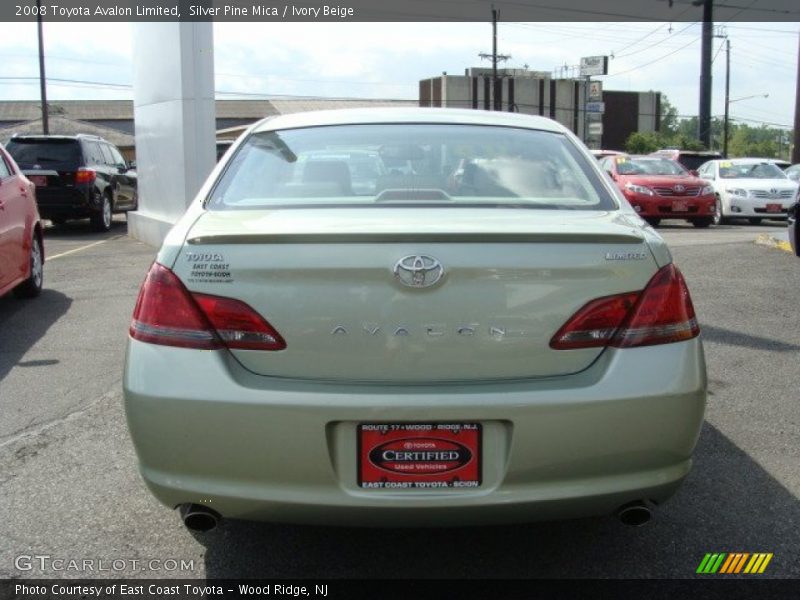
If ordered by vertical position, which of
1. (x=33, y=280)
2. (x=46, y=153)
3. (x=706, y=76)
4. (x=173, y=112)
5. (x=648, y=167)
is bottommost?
(x=33, y=280)

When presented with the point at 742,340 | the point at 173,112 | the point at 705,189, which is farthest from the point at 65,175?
the point at 742,340

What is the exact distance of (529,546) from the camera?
3285 mm

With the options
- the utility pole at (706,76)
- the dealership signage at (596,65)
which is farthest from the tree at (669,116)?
the utility pole at (706,76)

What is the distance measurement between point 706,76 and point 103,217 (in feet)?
108

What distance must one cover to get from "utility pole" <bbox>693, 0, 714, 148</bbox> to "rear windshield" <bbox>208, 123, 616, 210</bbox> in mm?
40808

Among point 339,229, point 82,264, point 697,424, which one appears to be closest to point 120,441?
point 339,229

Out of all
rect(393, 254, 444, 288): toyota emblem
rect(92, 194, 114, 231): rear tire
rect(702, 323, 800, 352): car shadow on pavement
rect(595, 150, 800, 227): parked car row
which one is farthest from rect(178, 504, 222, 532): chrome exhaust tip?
rect(595, 150, 800, 227): parked car row

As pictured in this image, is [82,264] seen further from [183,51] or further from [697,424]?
[697,424]

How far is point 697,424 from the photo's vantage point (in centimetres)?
280

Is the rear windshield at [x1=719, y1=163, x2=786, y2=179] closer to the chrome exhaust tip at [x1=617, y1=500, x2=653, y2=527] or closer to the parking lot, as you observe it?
the parking lot

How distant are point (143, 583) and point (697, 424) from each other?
183 cm

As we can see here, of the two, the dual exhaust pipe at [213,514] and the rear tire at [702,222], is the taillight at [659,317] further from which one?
the rear tire at [702,222]

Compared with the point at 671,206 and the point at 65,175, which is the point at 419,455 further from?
the point at 671,206

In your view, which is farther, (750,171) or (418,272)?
(750,171)
